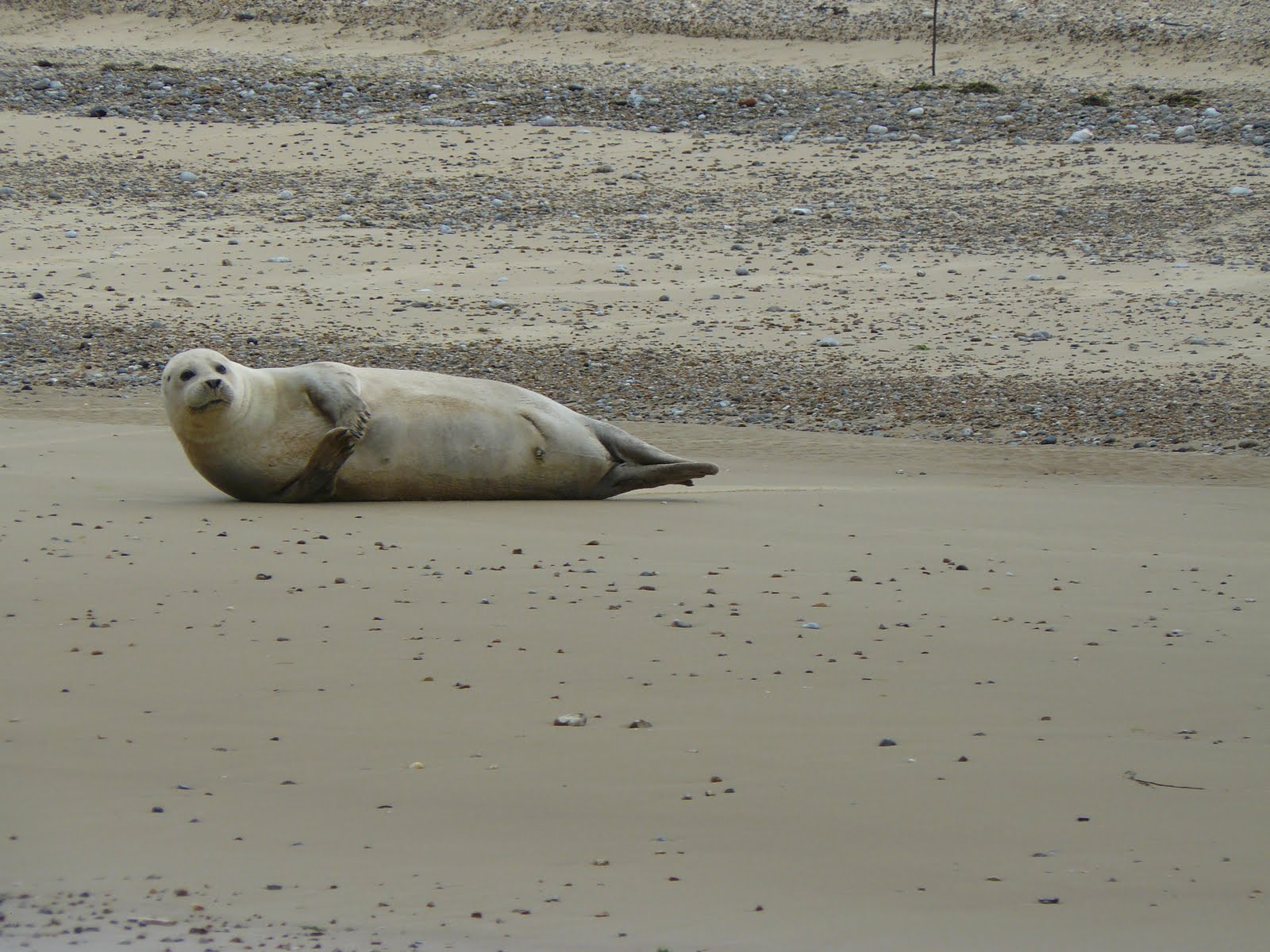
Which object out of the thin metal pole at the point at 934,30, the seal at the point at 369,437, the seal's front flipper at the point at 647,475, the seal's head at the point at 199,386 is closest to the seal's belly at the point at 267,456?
the seal at the point at 369,437

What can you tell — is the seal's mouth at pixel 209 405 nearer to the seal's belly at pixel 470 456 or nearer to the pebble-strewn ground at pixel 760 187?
the seal's belly at pixel 470 456

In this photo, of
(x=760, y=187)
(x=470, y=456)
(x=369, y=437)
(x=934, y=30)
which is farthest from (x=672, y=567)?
(x=934, y=30)

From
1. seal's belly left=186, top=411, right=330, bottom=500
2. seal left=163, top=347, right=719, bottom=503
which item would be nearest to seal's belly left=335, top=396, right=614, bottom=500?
seal left=163, top=347, right=719, bottom=503

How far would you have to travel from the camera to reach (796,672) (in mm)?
4254

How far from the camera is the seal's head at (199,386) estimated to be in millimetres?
6441

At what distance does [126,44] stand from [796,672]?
17.3 metres

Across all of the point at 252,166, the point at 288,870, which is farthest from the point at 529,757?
the point at 252,166

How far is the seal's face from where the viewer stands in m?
6.44

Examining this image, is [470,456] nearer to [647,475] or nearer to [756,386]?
[647,475]

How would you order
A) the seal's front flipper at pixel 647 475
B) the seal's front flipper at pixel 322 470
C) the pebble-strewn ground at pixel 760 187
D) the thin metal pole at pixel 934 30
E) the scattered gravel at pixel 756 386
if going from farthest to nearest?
the thin metal pole at pixel 934 30 → the pebble-strewn ground at pixel 760 187 → the scattered gravel at pixel 756 386 → the seal's front flipper at pixel 647 475 → the seal's front flipper at pixel 322 470

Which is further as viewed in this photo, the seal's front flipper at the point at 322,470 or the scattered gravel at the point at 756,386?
the scattered gravel at the point at 756,386

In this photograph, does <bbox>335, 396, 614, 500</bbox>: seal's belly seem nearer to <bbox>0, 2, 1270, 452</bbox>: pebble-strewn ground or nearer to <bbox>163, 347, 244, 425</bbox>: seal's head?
<bbox>163, 347, 244, 425</bbox>: seal's head

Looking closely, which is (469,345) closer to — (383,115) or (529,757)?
(383,115)

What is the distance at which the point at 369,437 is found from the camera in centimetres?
667
